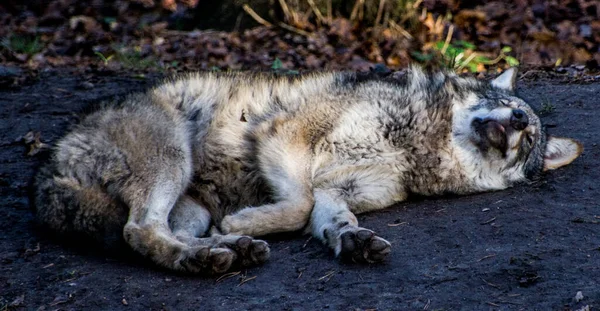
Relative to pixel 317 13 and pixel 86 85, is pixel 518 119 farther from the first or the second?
pixel 317 13

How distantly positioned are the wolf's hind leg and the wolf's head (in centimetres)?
198

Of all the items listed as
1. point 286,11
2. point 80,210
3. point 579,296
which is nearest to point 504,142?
point 579,296

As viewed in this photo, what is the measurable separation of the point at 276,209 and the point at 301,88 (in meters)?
1.13

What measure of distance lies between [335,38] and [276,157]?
5.55 m

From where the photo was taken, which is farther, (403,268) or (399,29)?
(399,29)

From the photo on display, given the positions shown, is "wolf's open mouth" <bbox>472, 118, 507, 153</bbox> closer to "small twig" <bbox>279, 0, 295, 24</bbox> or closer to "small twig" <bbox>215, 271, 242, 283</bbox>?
"small twig" <bbox>215, 271, 242, 283</bbox>

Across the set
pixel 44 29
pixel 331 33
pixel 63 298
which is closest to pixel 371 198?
pixel 63 298

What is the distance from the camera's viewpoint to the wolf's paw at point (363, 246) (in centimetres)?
413

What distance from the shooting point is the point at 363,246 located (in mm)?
4176

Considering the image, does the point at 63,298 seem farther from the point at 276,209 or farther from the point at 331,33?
the point at 331,33

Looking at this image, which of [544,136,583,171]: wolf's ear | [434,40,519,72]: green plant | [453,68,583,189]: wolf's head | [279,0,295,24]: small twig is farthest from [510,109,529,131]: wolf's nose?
[279,0,295,24]: small twig

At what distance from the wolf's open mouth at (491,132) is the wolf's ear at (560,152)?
1.75ft

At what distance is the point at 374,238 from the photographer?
4176mm

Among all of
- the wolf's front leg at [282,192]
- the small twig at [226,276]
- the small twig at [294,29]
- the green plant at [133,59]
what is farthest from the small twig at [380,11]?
the small twig at [226,276]
